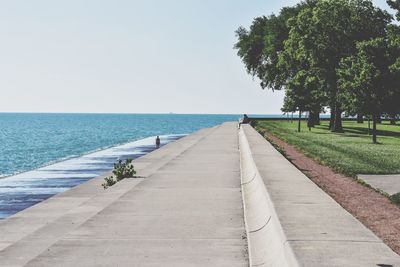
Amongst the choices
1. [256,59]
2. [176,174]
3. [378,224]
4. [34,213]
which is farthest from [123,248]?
[256,59]

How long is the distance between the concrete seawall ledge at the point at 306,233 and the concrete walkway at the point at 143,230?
1.24ft

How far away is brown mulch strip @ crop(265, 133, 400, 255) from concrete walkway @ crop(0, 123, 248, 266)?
8.31 ft

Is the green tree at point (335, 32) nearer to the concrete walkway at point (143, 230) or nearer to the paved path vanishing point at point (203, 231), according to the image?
the concrete walkway at point (143, 230)

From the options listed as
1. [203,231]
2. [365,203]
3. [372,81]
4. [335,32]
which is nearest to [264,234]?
[203,231]

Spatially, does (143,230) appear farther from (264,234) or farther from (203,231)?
(264,234)

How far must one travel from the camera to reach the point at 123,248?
861cm

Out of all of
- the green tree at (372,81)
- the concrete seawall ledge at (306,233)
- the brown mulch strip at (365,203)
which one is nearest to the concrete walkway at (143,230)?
the concrete seawall ledge at (306,233)

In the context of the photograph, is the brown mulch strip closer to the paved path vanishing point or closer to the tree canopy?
the paved path vanishing point

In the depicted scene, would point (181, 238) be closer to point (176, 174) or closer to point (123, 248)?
point (123, 248)

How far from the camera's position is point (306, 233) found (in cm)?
794

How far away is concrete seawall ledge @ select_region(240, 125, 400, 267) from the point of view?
657 cm

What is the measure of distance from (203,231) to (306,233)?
2.38 m

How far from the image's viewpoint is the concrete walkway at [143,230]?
8.12m

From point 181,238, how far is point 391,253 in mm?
3565
